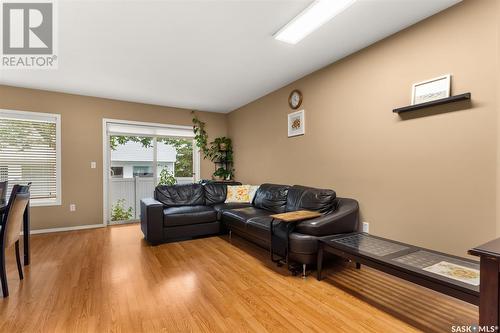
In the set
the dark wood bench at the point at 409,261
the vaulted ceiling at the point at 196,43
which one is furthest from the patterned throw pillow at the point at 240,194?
the dark wood bench at the point at 409,261

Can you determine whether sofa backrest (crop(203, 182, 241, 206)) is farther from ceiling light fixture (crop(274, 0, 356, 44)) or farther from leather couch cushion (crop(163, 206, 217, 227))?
ceiling light fixture (crop(274, 0, 356, 44))

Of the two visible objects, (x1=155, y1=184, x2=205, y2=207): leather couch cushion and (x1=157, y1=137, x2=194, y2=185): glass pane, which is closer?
(x1=155, y1=184, x2=205, y2=207): leather couch cushion

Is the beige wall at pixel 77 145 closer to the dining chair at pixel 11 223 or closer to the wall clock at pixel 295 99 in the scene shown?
the dining chair at pixel 11 223

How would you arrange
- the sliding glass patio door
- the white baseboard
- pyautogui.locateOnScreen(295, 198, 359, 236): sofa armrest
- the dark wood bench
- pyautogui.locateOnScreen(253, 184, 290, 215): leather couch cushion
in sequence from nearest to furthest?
1. the dark wood bench
2. pyautogui.locateOnScreen(295, 198, 359, 236): sofa armrest
3. pyautogui.locateOnScreen(253, 184, 290, 215): leather couch cushion
4. the white baseboard
5. the sliding glass patio door

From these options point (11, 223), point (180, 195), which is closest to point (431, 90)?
point (180, 195)

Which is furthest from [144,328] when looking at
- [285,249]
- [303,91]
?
[303,91]

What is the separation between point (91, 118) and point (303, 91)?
3894 millimetres

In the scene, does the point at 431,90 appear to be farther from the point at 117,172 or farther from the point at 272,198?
the point at 117,172

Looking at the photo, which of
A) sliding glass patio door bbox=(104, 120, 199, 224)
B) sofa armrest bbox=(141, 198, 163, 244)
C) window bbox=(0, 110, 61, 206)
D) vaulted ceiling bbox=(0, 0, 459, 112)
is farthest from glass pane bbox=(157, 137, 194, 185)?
sofa armrest bbox=(141, 198, 163, 244)

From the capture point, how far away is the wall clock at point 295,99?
3.67 m

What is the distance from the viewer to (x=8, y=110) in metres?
3.84

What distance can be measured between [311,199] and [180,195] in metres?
2.38

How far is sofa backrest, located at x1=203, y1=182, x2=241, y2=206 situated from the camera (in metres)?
4.41

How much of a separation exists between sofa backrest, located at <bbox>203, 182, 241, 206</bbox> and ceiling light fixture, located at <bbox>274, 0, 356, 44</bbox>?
283cm
